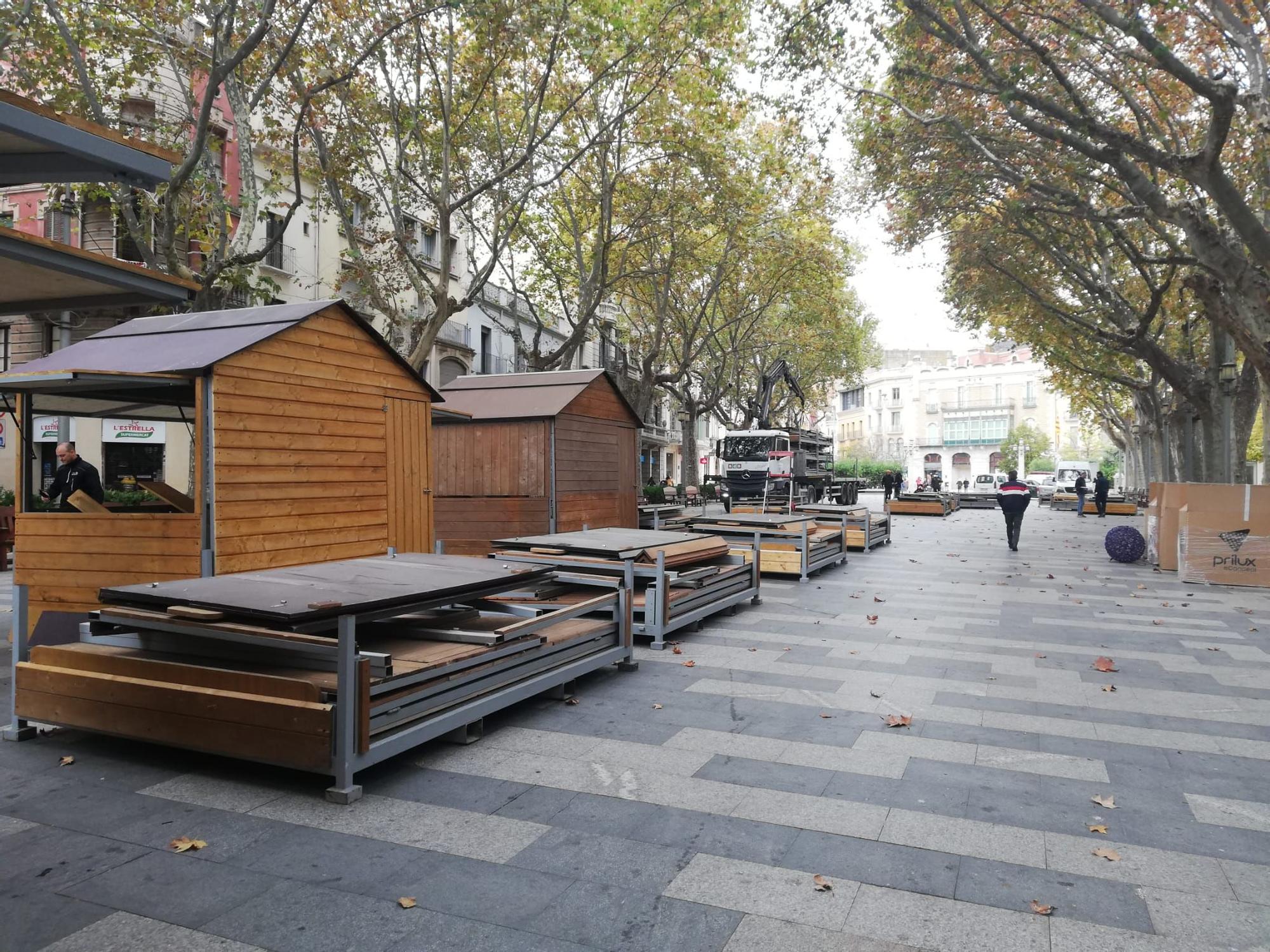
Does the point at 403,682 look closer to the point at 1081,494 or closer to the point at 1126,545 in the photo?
the point at 1126,545

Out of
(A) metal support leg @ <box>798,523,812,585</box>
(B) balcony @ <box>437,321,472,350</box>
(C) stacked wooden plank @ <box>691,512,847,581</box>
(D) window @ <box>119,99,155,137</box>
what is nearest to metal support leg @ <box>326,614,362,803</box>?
(C) stacked wooden plank @ <box>691,512,847,581</box>

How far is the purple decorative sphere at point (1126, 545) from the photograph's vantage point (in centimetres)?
1573

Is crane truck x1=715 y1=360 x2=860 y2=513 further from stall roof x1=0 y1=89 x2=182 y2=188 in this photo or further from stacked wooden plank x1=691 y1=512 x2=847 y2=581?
stall roof x1=0 y1=89 x2=182 y2=188

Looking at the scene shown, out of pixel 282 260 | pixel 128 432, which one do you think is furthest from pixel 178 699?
Result: pixel 282 260

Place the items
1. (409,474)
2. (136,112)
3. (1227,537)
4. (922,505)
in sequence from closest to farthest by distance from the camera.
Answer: (409,474) < (1227,537) < (136,112) < (922,505)

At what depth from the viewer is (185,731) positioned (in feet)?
14.4

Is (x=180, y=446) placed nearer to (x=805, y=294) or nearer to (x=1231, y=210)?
(x=805, y=294)

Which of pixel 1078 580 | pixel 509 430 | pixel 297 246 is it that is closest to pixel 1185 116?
pixel 1078 580

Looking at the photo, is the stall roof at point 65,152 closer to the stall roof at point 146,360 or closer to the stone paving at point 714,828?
the stall roof at point 146,360

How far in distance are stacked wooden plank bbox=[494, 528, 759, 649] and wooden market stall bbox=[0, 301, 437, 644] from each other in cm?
164

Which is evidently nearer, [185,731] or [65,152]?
[65,152]

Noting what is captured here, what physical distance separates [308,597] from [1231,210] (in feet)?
34.5

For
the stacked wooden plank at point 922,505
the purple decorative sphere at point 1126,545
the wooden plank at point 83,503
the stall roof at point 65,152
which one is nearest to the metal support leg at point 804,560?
the purple decorative sphere at point 1126,545

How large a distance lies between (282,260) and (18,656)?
20.6 metres
